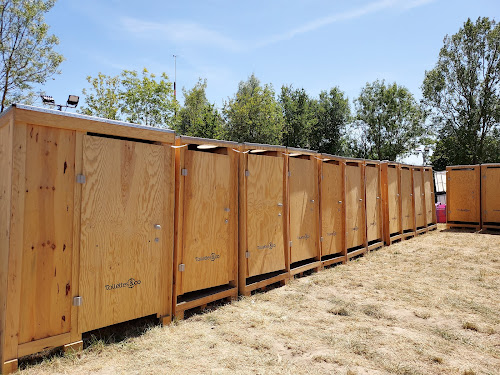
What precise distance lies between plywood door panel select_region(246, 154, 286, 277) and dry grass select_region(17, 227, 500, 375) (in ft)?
1.82

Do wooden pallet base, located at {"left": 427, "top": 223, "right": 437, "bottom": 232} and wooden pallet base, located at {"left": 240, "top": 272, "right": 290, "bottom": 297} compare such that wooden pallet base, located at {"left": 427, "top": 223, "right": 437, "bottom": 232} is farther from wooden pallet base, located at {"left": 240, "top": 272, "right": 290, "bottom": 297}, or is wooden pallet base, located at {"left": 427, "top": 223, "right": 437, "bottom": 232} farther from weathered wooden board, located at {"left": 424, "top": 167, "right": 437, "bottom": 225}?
wooden pallet base, located at {"left": 240, "top": 272, "right": 290, "bottom": 297}

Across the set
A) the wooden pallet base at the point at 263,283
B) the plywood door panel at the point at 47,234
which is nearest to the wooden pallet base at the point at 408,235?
the wooden pallet base at the point at 263,283

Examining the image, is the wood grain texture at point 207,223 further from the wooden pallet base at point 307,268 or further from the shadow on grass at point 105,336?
the wooden pallet base at point 307,268

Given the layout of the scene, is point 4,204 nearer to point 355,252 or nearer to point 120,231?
point 120,231

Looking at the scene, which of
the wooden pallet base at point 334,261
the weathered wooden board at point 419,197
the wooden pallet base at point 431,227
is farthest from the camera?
the wooden pallet base at point 431,227

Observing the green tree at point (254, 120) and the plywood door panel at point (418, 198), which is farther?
the green tree at point (254, 120)

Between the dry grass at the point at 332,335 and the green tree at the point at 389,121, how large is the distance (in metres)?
29.9

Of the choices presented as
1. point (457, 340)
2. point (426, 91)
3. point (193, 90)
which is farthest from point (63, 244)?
point (193, 90)

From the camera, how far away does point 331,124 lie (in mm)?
34406

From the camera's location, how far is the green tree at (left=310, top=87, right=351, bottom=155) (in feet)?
113

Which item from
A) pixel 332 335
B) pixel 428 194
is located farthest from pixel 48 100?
pixel 428 194

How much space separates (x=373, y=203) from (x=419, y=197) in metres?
4.39

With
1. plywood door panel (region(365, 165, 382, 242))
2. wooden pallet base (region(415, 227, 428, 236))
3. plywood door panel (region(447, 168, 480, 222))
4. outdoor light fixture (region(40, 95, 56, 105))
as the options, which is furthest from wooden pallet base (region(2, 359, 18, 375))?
plywood door panel (region(447, 168, 480, 222))

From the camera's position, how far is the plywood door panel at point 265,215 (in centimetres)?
589
